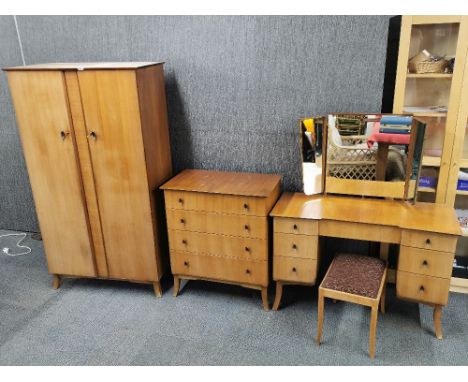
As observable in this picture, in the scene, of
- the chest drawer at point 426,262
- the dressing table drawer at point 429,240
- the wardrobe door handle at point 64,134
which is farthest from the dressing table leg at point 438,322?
the wardrobe door handle at point 64,134

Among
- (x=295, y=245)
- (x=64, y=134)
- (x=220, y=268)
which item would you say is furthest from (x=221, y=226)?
(x=64, y=134)

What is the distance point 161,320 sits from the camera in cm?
244

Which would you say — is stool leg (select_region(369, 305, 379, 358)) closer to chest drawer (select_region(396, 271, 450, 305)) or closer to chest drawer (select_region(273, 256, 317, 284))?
chest drawer (select_region(396, 271, 450, 305))

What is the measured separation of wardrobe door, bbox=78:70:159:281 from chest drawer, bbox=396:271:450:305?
1.40 m

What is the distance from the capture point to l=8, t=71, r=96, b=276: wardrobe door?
2350 millimetres

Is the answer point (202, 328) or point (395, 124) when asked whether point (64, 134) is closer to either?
point (202, 328)

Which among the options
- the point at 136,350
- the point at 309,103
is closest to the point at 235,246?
the point at 136,350

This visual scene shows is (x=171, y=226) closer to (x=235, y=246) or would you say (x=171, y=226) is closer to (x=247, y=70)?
(x=235, y=246)

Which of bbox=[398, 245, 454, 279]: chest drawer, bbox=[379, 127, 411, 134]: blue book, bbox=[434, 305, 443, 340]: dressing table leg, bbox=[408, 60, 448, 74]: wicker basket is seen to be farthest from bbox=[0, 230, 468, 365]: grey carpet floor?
bbox=[408, 60, 448, 74]: wicker basket

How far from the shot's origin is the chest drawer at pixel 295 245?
2.28 metres

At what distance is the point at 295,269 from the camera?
7.75 ft

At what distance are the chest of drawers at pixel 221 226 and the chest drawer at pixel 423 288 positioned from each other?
2.36ft

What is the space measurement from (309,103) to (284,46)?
1.16ft

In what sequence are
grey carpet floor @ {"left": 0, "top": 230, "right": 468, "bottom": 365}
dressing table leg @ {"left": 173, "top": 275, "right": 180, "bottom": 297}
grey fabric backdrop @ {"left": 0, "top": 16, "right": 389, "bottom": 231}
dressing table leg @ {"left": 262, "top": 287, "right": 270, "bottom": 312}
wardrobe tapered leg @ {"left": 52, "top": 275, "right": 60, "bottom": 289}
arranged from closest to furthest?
1. grey carpet floor @ {"left": 0, "top": 230, "right": 468, "bottom": 365}
2. grey fabric backdrop @ {"left": 0, "top": 16, "right": 389, "bottom": 231}
3. dressing table leg @ {"left": 262, "top": 287, "right": 270, "bottom": 312}
4. dressing table leg @ {"left": 173, "top": 275, "right": 180, "bottom": 297}
5. wardrobe tapered leg @ {"left": 52, "top": 275, "right": 60, "bottom": 289}
